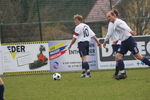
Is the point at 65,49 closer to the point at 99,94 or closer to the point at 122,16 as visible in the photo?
the point at 122,16

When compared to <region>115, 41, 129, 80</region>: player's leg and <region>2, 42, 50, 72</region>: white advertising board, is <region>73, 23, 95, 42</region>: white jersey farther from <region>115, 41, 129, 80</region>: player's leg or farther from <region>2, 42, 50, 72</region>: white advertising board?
<region>2, 42, 50, 72</region>: white advertising board

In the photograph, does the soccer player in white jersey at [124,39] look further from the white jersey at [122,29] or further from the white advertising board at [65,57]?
the white advertising board at [65,57]

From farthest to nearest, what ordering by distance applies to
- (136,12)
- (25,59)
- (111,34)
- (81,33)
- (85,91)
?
(136,12)
(25,59)
(81,33)
(111,34)
(85,91)

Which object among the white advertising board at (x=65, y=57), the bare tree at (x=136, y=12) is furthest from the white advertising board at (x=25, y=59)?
the bare tree at (x=136, y=12)

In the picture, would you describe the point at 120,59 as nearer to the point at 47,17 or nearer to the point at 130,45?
the point at 130,45

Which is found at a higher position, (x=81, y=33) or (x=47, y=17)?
(x=47, y=17)

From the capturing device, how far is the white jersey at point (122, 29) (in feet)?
42.1

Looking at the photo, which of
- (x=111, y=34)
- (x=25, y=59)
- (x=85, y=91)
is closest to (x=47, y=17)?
(x=25, y=59)

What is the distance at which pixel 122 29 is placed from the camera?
42.3ft

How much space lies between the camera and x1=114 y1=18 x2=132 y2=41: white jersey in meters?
12.8

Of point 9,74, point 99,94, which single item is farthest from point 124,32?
point 9,74

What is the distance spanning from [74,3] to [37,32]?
200 cm

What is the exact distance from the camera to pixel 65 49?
18219 mm

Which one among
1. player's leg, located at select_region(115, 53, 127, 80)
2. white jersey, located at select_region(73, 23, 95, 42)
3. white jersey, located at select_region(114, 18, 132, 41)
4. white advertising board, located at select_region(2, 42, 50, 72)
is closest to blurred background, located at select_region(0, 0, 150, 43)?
white advertising board, located at select_region(2, 42, 50, 72)
